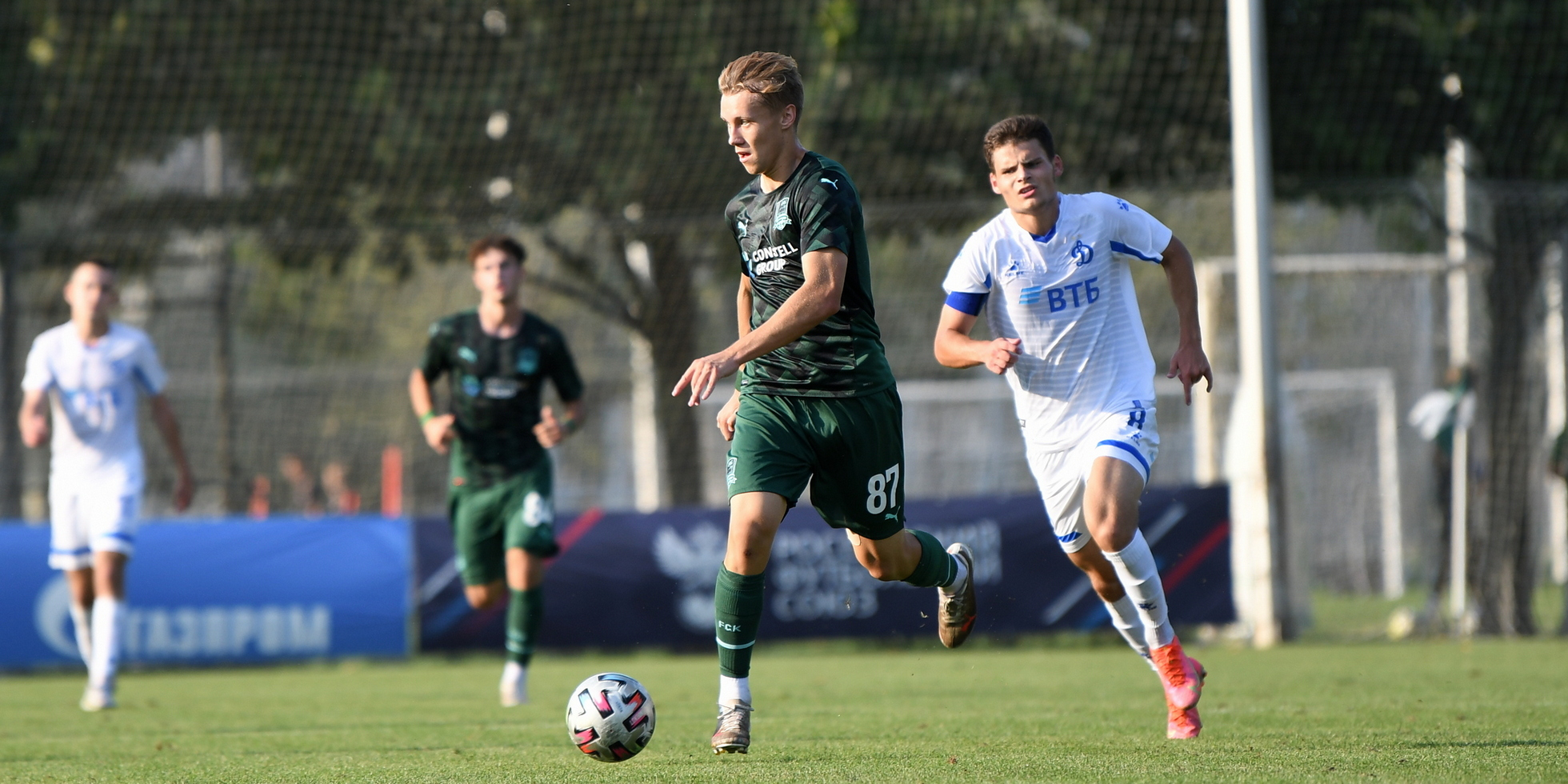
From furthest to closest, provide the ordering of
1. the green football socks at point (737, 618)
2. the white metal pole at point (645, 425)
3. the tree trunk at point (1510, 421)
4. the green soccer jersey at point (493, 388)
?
the white metal pole at point (645, 425)
the tree trunk at point (1510, 421)
the green soccer jersey at point (493, 388)
the green football socks at point (737, 618)

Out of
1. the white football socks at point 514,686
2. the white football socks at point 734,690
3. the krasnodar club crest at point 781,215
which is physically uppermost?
the krasnodar club crest at point 781,215

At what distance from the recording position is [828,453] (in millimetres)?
5191

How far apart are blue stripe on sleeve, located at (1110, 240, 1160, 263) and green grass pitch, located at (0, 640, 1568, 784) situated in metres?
1.70

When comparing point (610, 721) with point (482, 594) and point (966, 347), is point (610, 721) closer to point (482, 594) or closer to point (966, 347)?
point (966, 347)

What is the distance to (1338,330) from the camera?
1680cm

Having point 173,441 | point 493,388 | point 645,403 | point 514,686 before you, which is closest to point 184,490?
point 173,441

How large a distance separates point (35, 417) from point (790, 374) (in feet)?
17.8

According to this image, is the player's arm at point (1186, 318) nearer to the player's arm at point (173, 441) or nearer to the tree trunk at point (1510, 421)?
the player's arm at point (173, 441)

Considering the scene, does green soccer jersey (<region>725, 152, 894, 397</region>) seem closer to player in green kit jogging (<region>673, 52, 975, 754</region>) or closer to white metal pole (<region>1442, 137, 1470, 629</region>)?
player in green kit jogging (<region>673, 52, 975, 754</region>)

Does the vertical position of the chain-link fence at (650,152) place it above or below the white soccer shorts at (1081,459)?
above

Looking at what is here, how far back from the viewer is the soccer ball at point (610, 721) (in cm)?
495

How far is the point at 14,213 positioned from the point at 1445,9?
12983 mm

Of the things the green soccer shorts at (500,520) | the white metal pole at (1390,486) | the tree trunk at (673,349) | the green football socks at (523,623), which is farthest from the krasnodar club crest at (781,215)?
the white metal pole at (1390,486)

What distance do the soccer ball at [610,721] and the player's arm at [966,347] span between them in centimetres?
155
